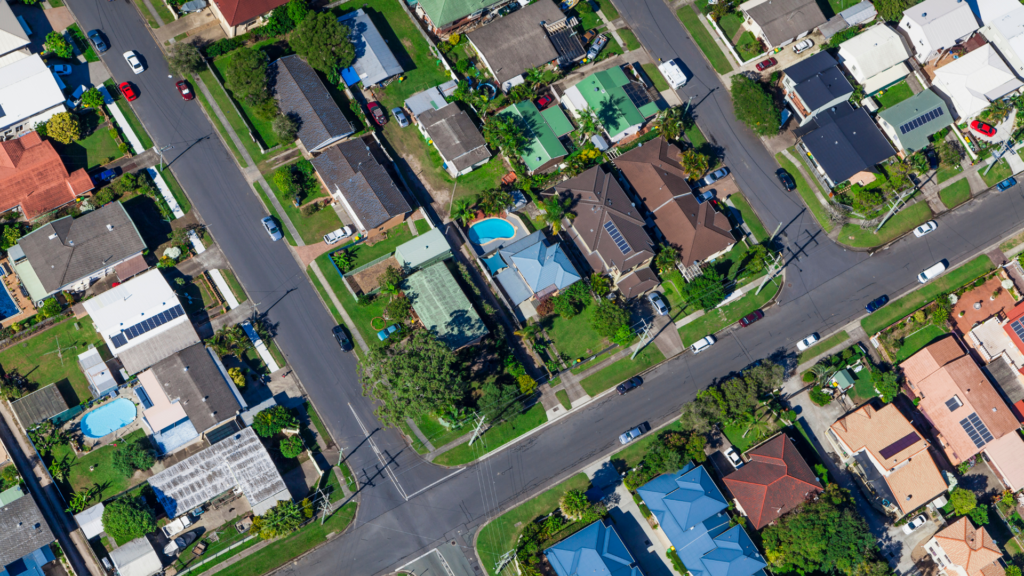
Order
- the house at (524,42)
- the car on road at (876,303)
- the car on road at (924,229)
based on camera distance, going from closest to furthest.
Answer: the car on road at (876,303)
the car on road at (924,229)
the house at (524,42)

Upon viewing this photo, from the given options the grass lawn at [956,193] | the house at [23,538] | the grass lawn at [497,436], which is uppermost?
the house at [23,538]

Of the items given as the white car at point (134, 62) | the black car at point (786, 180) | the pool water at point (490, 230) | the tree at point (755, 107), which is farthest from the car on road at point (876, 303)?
the white car at point (134, 62)

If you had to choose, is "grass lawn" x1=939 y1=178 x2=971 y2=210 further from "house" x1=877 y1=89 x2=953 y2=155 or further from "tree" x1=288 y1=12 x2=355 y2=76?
"tree" x1=288 y1=12 x2=355 y2=76

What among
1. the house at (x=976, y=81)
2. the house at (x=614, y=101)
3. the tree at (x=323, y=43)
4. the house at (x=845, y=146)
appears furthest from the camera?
the house at (x=976, y=81)

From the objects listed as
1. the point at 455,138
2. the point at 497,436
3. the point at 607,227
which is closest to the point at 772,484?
the point at 497,436

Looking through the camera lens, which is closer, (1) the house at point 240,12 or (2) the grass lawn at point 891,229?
(1) the house at point 240,12

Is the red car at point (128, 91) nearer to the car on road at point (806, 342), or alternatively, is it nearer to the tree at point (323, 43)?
the tree at point (323, 43)

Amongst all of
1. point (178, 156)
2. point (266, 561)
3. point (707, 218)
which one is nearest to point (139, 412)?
point (266, 561)
